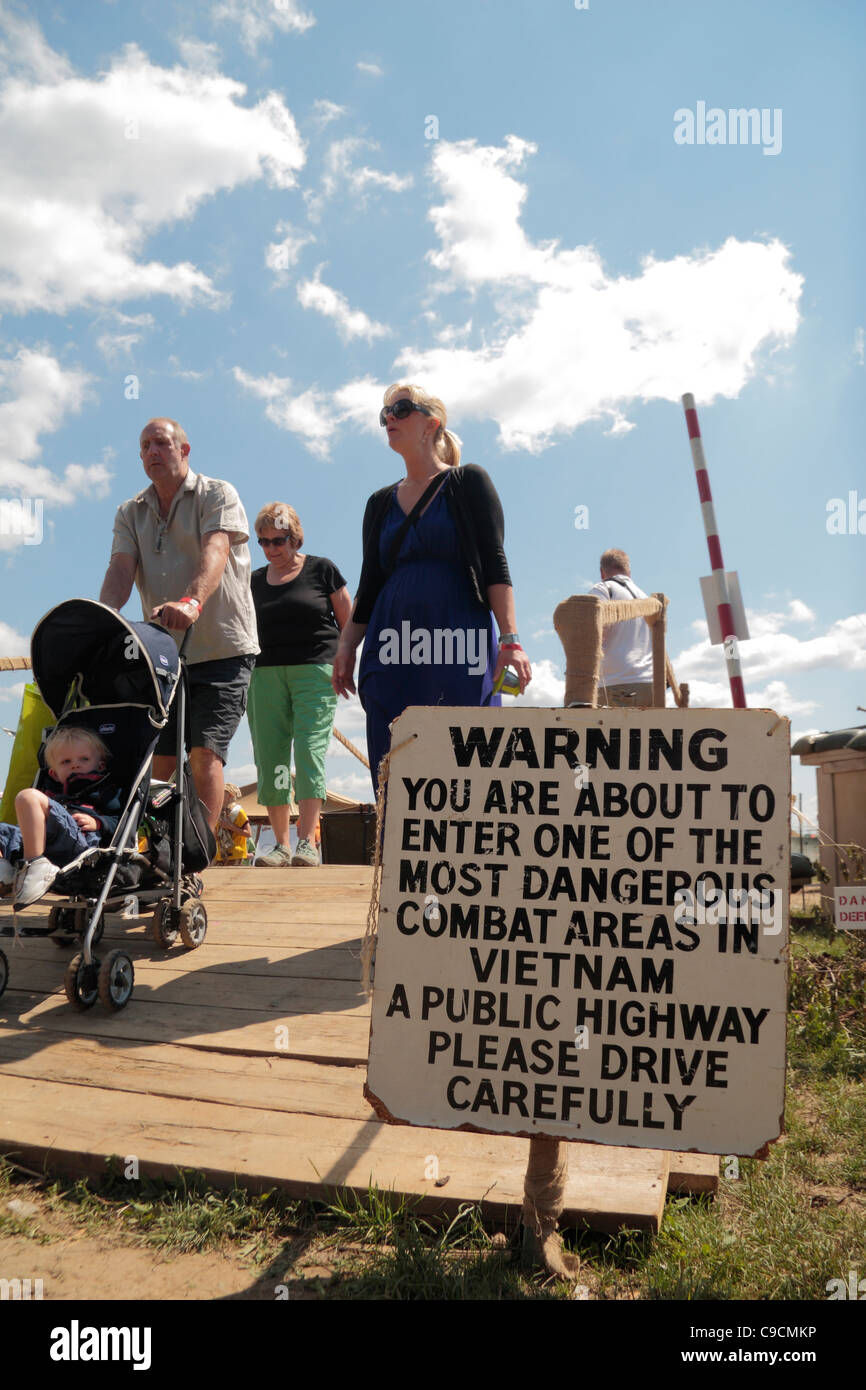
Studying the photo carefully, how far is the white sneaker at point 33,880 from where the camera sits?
2.97m

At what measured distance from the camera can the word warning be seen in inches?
65.9

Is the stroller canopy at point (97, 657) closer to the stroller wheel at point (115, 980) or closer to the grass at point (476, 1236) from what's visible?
the stroller wheel at point (115, 980)

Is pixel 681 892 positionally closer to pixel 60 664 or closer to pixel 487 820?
pixel 487 820

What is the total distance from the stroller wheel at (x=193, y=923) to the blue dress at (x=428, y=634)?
1151mm

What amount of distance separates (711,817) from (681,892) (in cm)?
16

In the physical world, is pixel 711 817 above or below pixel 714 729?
below

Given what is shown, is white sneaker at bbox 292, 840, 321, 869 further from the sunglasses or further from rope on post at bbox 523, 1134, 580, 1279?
rope on post at bbox 523, 1134, 580, 1279

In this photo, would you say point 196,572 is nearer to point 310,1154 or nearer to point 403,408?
point 403,408

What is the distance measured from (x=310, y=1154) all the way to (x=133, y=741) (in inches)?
83.4

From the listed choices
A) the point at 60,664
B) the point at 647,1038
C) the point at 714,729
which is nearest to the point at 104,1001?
the point at 60,664

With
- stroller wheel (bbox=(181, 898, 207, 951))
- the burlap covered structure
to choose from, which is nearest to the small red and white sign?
the burlap covered structure

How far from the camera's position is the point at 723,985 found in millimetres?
1685

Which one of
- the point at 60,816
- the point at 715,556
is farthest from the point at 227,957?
the point at 715,556

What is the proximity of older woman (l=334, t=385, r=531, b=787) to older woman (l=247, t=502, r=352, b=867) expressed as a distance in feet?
6.17
